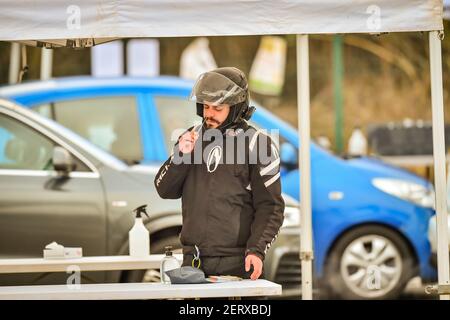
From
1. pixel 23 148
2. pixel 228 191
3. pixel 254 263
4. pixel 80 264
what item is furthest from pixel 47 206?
pixel 254 263

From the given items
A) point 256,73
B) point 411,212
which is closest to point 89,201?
point 411,212

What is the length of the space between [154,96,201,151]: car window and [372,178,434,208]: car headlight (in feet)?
5.96

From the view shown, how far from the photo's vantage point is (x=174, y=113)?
382 inches

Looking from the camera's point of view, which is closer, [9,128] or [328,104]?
[9,128]

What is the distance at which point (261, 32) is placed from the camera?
6.70 meters

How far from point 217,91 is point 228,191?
592 millimetres

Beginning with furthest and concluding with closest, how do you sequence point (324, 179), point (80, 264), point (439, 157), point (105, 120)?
point (105, 120)
point (324, 179)
point (80, 264)
point (439, 157)

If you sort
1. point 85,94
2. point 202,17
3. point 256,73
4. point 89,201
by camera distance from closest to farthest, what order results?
point 202,17 < point 89,201 < point 85,94 < point 256,73

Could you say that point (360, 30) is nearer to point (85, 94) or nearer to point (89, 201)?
point (89, 201)

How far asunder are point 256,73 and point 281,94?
324 centimetres

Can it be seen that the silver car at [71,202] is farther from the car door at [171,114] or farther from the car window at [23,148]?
the car door at [171,114]

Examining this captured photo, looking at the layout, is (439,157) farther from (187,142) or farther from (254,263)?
(187,142)

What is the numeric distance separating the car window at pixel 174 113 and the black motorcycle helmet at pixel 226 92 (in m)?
3.37
